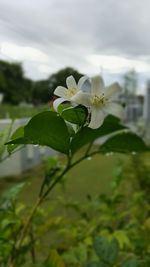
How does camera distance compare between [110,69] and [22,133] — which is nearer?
[22,133]

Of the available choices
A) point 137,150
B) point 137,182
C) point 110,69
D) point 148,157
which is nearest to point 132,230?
point 110,69

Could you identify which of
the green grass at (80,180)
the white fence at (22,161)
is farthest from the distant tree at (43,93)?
the white fence at (22,161)

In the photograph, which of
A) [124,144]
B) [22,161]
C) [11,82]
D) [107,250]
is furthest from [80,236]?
[11,82]

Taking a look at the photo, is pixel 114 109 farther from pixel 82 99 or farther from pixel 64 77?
pixel 64 77

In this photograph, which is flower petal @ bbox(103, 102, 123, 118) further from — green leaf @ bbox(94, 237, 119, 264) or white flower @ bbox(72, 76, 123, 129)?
green leaf @ bbox(94, 237, 119, 264)

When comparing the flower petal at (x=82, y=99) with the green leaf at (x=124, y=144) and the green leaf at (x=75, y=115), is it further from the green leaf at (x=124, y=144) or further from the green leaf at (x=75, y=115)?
the green leaf at (x=124, y=144)

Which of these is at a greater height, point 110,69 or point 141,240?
point 110,69

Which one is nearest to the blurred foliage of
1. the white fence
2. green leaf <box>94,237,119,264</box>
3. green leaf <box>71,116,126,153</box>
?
green leaf <box>94,237,119,264</box>

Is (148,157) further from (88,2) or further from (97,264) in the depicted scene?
(97,264)
